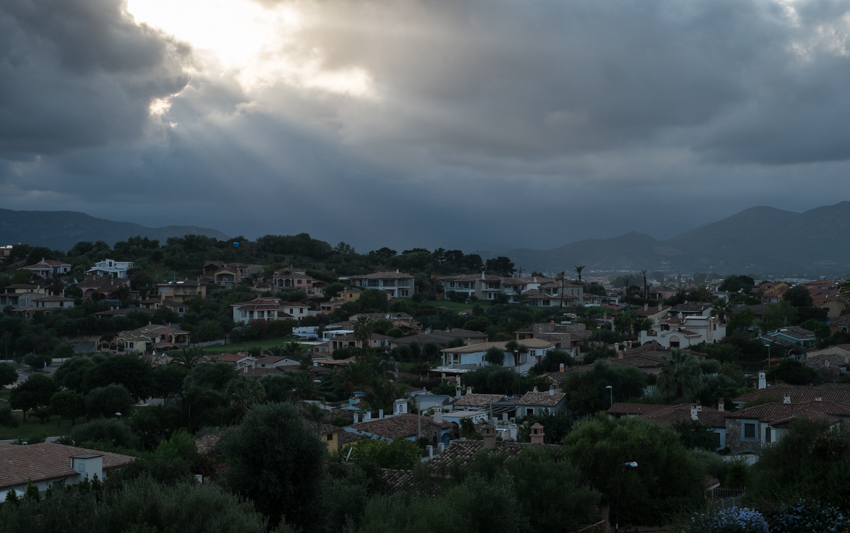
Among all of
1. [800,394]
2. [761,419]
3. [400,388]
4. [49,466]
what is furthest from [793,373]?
[49,466]

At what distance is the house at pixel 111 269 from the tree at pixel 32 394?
55093 mm

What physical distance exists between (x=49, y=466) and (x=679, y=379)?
32404mm

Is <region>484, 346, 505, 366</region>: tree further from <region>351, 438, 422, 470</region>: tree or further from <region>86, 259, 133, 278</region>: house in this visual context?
<region>86, 259, 133, 278</region>: house

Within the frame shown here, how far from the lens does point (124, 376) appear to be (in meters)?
50.7

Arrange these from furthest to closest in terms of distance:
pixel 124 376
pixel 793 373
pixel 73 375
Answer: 1. pixel 73 375
2. pixel 124 376
3. pixel 793 373

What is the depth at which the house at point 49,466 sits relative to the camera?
23422 mm

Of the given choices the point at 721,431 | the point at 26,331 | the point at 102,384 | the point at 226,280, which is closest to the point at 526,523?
the point at 721,431

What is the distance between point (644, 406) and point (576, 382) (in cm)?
659

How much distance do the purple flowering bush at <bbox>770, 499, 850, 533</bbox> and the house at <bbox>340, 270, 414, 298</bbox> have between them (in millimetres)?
87480

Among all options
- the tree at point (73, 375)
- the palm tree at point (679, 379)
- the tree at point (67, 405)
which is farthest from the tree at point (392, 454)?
the tree at point (73, 375)

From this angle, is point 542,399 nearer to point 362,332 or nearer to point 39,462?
point 362,332

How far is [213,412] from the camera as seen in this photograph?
42.6 metres

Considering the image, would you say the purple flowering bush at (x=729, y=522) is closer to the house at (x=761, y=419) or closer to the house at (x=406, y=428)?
the house at (x=761, y=419)

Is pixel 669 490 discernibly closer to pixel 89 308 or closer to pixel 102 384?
pixel 102 384
